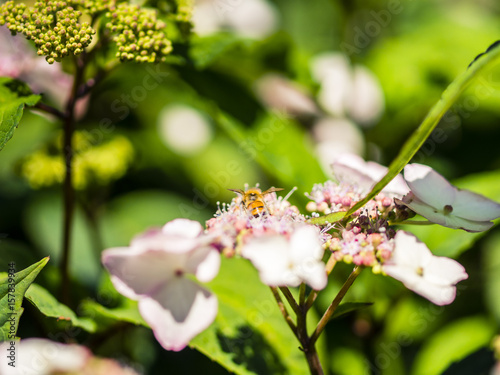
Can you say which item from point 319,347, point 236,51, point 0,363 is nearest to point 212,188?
point 236,51

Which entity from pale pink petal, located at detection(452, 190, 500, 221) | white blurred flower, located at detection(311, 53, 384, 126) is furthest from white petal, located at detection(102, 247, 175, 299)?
white blurred flower, located at detection(311, 53, 384, 126)

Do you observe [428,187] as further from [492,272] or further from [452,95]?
[492,272]

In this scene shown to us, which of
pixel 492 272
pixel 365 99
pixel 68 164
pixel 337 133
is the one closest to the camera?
pixel 68 164

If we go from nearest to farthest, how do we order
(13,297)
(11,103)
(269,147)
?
(13,297), (11,103), (269,147)

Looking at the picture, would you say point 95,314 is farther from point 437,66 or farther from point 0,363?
point 437,66

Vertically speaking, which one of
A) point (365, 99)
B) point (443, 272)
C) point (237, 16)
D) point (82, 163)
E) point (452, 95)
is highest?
point (452, 95)

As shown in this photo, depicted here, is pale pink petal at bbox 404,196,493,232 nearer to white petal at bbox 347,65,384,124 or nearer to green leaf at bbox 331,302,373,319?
green leaf at bbox 331,302,373,319

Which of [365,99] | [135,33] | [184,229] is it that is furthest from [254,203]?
[365,99]
